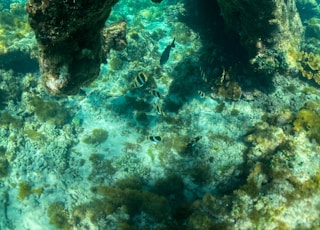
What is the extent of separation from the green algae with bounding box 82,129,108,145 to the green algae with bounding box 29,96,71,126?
3.05 ft

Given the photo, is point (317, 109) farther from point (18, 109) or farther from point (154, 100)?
point (18, 109)

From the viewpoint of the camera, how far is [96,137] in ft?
26.7

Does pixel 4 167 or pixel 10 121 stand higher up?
pixel 10 121

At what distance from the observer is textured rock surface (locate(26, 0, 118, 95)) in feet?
12.2

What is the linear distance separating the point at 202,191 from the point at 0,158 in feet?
17.4

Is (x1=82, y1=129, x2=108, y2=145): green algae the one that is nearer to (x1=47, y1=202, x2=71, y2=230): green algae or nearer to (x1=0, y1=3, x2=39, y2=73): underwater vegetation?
(x1=47, y1=202, x2=71, y2=230): green algae

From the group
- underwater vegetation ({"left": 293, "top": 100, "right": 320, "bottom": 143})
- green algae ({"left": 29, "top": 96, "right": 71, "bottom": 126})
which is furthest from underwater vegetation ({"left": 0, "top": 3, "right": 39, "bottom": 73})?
underwater vegetation ({"left": 293, "top": 100, "right": 320, "bottom": 143})

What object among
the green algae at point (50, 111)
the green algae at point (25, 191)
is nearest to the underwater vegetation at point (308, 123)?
the green algae at point (50, 111)

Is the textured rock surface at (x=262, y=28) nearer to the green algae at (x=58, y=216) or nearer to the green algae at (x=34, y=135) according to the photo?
the green algae at (x=34, y=135)

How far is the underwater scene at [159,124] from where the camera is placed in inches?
209

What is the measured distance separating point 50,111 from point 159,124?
3160 millimetres

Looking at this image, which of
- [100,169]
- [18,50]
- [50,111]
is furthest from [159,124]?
[18,50]

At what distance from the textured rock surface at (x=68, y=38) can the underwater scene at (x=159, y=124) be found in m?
0.02

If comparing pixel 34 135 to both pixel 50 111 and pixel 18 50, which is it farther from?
pixel 18 50
